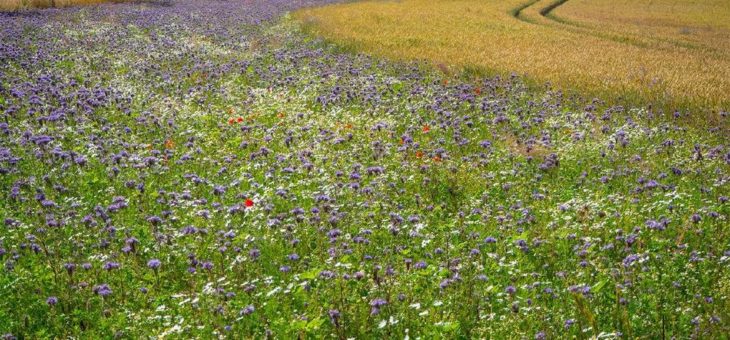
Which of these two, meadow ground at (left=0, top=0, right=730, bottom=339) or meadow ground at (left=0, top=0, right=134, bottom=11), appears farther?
meadow ground at (left=0, top=0, right=134, bottom=11)

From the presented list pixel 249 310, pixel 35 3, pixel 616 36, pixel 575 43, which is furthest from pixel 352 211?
pixel 35 3

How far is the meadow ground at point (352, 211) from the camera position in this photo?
210 inches

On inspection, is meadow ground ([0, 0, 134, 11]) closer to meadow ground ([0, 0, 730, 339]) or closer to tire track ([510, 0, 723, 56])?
meadow ground ([0, 0, 730, 339])

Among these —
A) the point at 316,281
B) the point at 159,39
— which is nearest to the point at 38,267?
the point at 316,281

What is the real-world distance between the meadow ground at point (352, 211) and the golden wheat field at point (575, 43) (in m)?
2.19

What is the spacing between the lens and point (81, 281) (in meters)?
5.95

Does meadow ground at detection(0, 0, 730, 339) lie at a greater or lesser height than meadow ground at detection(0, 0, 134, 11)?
lesser

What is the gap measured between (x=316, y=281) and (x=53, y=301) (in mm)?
2273

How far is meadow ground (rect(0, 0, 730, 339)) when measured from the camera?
17.5ft

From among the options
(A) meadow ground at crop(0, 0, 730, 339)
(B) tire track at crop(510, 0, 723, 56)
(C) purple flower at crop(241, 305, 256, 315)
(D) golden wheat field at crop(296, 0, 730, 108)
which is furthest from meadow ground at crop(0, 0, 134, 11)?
(C) purple flower at crop(241, 305, 256, 315)

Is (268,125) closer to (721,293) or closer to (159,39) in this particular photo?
(721,293)

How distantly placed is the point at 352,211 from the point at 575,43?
18336 mm

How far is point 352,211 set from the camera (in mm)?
7258

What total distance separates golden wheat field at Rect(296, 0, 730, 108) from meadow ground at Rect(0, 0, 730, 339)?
2187mm
